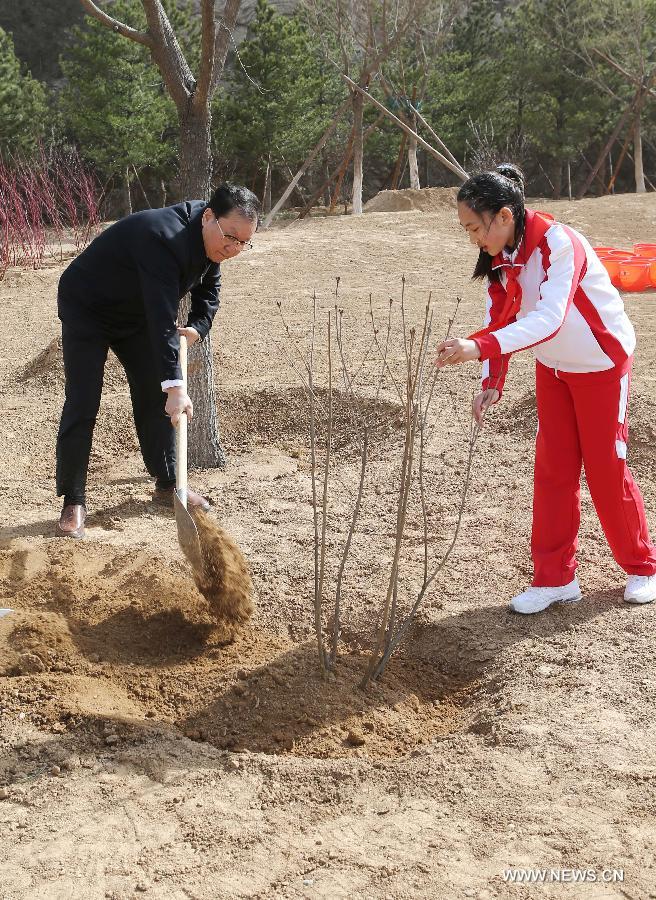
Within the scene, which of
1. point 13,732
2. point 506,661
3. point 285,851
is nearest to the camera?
point 285,851

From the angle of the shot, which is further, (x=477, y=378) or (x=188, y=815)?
(x=477, y=378)

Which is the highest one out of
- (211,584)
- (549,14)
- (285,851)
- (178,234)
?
(549,14)

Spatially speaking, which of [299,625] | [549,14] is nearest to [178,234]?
[299,625]

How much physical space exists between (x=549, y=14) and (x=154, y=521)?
19.1 metres

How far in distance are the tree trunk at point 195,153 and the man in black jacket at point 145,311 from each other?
0.88 meters

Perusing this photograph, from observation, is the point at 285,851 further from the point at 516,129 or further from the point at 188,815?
the point at 516,129

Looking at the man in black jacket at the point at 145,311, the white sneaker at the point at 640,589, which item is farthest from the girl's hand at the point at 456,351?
the white sneaker at the point at 640,589

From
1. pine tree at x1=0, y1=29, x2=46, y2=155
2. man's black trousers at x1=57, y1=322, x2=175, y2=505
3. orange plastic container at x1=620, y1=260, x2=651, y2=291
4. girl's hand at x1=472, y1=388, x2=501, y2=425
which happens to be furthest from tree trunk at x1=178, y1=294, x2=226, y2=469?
pine tree at x1=0, y1=29, x2=46, y2=155

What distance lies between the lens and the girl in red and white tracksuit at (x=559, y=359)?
2.75 meters

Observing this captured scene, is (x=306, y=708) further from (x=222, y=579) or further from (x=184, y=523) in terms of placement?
(x=184, y=523)

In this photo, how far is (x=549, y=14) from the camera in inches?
773

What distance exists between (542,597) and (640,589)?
0.35 metres

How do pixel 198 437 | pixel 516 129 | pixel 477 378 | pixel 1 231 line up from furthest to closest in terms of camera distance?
pixel 516 129 < pixel 1 231 < pixel 477 378 < pixel 198 437

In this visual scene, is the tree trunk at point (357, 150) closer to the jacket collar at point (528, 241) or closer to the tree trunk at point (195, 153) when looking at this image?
the tree trunk at point (195, 153)
